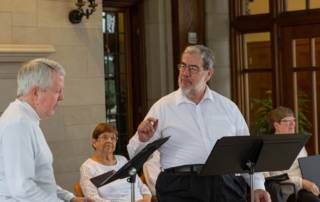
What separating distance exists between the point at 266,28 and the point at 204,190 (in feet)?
10.9

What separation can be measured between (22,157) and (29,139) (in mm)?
81

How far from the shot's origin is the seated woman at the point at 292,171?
16.4ft

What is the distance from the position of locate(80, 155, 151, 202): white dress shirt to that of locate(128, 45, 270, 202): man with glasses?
101 cm

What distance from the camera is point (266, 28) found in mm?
6574

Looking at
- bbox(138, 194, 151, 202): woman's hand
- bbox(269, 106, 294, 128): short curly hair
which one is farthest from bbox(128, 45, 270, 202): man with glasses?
bbox(269, 106, 294, 128): short curly hair

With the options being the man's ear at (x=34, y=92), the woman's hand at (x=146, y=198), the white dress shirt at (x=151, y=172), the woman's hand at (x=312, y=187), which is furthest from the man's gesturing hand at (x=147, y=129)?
the woman's hand at (x=312, y=187)

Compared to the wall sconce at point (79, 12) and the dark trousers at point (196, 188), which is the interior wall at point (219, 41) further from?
the dark trousers at point (196, 188)

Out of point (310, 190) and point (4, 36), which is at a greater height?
point (4, 36)

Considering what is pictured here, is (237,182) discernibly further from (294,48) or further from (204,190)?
(294,48)

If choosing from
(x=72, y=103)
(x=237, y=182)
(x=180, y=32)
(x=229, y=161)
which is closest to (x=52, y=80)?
(x=229, y=161)

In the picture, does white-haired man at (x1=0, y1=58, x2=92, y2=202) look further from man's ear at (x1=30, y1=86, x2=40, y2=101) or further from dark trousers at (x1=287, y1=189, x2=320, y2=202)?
dark trousers at (x1=287, y1=189, x2=320, y2=202)

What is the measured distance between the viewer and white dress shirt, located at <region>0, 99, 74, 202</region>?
266 cm

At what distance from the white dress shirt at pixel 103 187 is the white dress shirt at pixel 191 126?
107cm

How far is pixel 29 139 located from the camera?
2.70 metres
